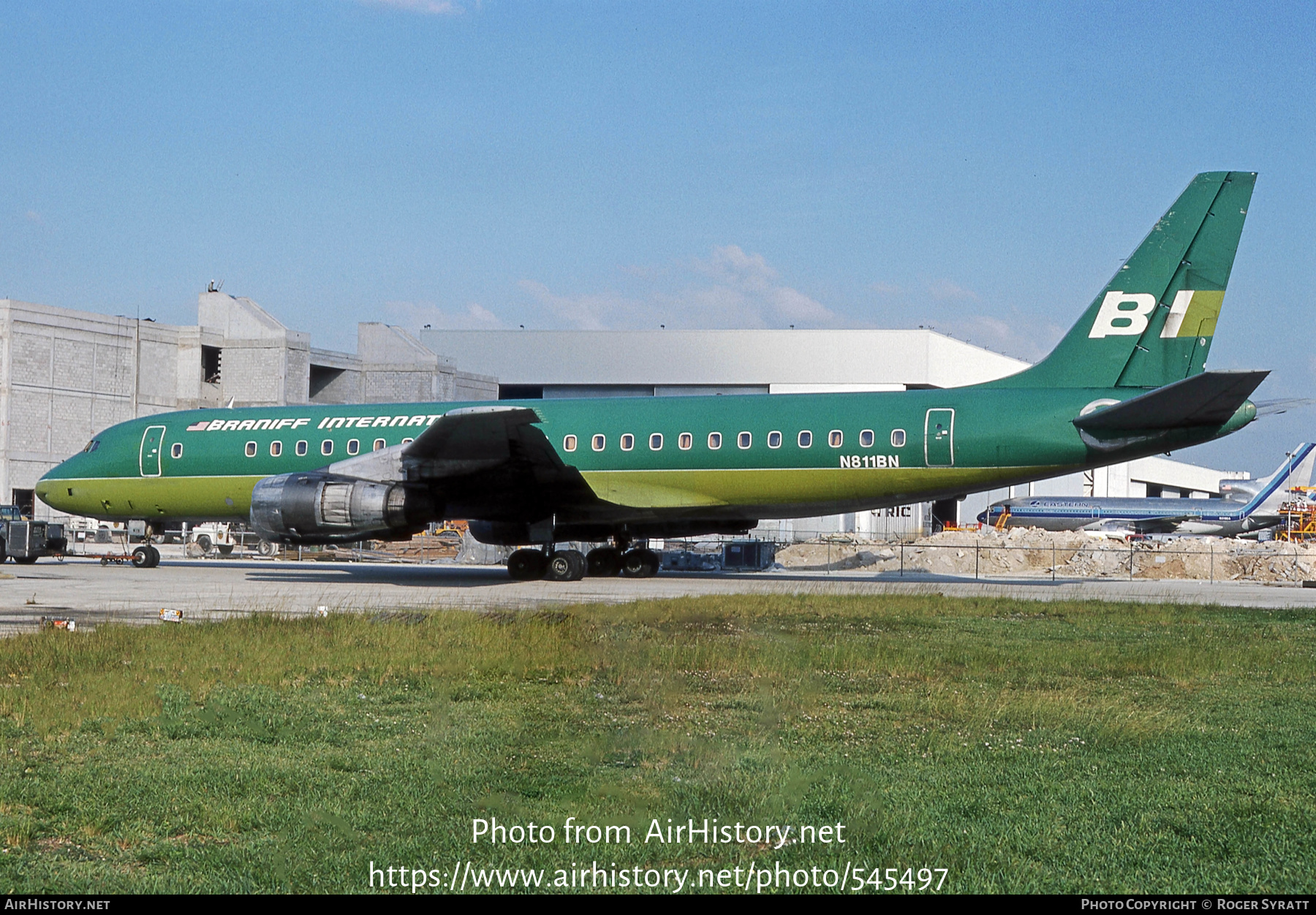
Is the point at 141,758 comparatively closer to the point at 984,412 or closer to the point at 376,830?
the point at 376,830

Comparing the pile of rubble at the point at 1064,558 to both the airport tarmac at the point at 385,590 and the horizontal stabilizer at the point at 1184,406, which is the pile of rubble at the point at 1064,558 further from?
the horizontal stabilizer at the point at 1184,406

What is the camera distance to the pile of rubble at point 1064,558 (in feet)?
135

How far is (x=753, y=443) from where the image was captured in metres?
24.0

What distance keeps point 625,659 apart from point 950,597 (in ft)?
35.0

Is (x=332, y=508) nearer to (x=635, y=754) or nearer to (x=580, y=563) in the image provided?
(x=580, y=563)

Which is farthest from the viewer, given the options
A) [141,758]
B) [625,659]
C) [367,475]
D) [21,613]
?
[367,475]

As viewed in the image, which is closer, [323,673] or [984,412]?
[323,673]

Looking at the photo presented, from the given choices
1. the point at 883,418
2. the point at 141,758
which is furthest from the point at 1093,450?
the point at 141,758

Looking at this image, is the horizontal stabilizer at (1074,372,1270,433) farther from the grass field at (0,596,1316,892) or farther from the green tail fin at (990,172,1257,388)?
the grass field at (0,596,1316,892)

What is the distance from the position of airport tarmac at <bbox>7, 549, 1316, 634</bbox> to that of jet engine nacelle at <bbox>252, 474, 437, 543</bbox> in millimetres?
1046

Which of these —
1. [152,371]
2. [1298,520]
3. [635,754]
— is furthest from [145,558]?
[1298,520]

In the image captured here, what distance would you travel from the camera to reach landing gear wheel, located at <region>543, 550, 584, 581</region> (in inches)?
989

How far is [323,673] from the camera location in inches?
386

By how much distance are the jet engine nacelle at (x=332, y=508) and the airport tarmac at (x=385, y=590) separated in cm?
105
